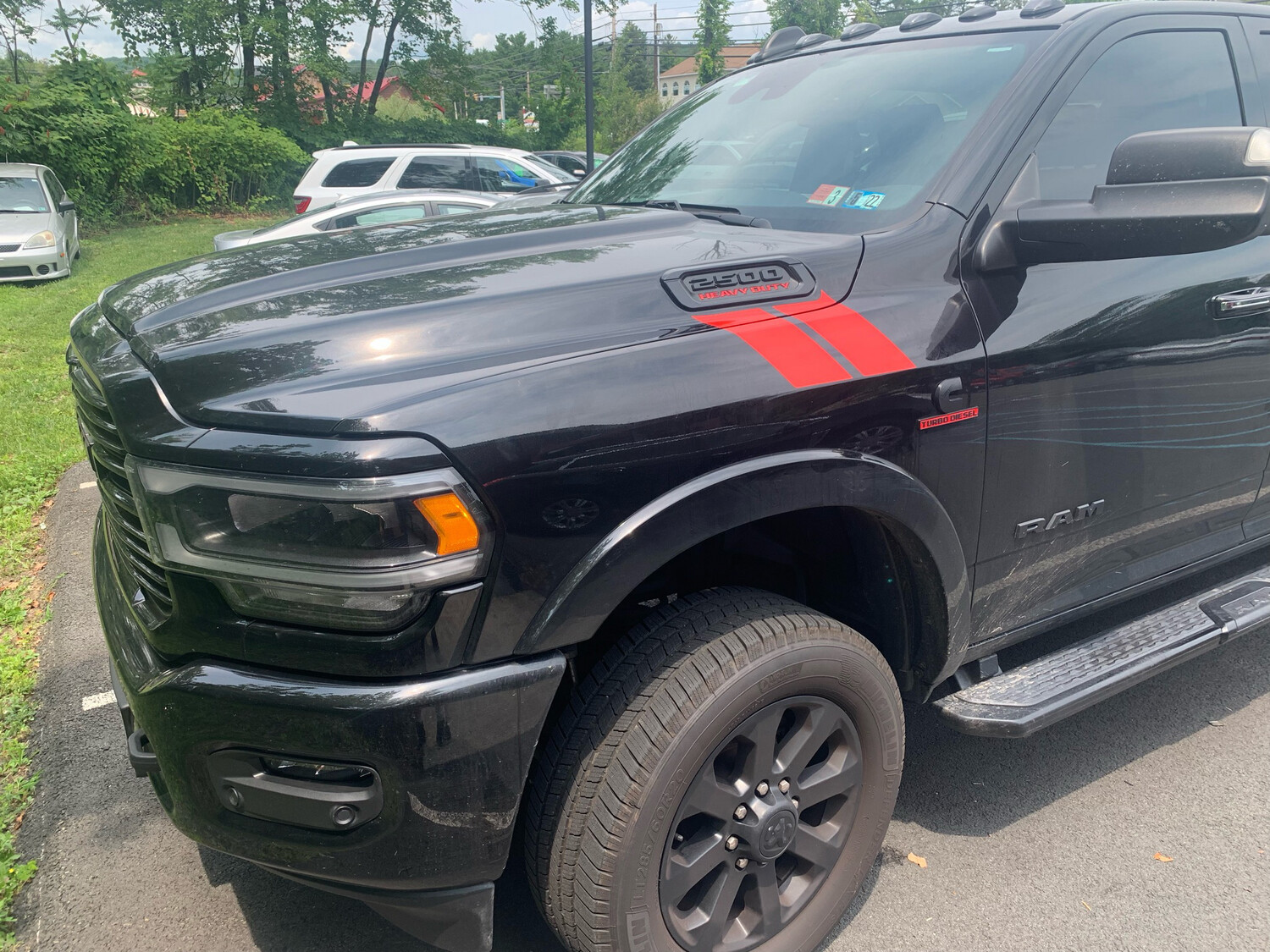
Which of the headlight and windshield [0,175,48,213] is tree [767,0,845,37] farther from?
the headlight

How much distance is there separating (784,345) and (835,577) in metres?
0.68

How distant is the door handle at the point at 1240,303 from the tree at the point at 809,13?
46615 mm

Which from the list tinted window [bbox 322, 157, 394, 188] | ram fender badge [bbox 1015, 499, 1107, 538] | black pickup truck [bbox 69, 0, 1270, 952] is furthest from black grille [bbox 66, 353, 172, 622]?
tinted window [bbox 322, 157, 394, 188]

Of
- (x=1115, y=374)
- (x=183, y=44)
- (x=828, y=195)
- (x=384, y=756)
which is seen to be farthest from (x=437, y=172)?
(x=183, y=44)

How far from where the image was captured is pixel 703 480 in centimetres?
173

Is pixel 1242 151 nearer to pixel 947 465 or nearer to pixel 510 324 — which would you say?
pixel 947 465

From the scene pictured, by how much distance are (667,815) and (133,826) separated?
1694 millimetres

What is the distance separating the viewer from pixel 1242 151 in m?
1.96

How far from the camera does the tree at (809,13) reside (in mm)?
46562

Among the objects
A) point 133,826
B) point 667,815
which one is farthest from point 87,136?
point 667,815

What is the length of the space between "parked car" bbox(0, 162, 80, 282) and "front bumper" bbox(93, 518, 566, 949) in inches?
525

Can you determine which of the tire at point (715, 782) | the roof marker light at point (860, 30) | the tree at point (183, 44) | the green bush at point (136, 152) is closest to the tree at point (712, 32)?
the tree at point (183, 44)

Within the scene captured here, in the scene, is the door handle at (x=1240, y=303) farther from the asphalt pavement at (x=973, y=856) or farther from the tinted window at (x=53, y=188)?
the tinted window at (x=53, y=188)

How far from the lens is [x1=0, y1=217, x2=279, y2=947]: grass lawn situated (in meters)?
2.75
